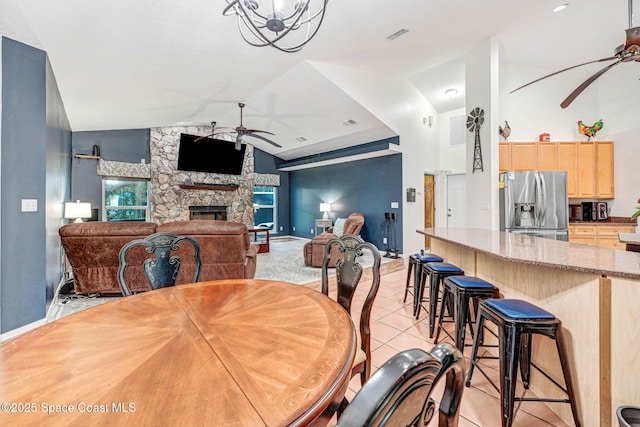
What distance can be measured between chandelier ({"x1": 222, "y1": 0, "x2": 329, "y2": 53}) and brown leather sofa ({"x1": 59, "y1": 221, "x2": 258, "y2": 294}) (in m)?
2.14

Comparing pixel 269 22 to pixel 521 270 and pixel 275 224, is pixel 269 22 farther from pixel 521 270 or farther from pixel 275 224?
pixel 275 224

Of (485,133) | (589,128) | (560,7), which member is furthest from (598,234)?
(560,7)

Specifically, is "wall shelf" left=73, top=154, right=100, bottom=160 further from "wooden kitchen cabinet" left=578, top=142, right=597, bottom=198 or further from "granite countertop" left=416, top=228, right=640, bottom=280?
"wooden kitchen cabinet" left=578, top=142, right=597, bottom=198

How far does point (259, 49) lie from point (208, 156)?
442cm

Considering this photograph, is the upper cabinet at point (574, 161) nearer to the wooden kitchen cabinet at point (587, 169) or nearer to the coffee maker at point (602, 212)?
the wooden kitchen cabinet at point (587, 169)

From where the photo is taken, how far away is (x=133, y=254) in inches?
130

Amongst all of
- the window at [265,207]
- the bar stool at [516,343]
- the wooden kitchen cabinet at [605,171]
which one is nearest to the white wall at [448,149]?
the wooden kitchen cabinet at [605,171]

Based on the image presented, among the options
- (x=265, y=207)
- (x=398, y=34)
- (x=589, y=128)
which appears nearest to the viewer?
(x=398, y=34)

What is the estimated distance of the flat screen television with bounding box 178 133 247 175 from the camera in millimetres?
6828

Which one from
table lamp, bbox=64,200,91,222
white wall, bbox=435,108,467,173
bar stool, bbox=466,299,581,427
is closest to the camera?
bar stool, bbox=466,299,581,427

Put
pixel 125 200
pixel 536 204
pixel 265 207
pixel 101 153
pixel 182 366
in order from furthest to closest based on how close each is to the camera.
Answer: pixel 265 207, pixel 125 200, pixel 101 153, pixel 536 204, pixel 182 366

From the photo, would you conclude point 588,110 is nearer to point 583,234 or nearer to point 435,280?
point 583,234

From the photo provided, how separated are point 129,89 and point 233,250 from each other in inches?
114

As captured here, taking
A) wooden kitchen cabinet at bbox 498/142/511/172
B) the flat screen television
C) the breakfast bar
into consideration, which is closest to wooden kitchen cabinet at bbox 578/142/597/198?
wooden kitchen cabinet at bbox 498/142/511/172
